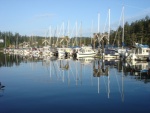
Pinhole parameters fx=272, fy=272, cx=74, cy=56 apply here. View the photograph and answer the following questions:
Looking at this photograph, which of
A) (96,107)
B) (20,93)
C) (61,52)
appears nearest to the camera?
(96,107)

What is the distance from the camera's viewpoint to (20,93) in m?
23.7

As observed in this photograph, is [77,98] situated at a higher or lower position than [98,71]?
lower

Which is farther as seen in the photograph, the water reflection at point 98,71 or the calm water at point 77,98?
the water reflection at point 98,71

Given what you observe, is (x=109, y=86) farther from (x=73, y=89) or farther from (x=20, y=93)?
(x=20, y=93)

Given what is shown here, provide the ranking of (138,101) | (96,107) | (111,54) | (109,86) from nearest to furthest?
(96,107)
(138,101)
(109,86)
(111,54)

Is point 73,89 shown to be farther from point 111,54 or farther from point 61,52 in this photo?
point 61,52

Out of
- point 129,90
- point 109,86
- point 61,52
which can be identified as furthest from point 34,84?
point 61,52

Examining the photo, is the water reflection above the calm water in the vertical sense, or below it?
above

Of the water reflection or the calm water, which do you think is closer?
the calm water

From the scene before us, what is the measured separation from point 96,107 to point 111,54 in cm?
5495

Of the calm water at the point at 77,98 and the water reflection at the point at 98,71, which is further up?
the water reflection at the point at 98,71

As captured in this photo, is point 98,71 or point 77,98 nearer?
point 77,98

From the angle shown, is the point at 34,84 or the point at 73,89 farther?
the point at 34,84

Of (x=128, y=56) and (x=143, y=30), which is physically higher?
(x=143, y=30)
